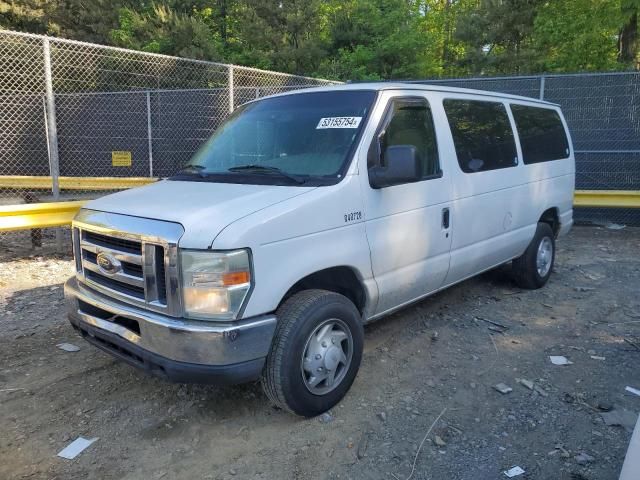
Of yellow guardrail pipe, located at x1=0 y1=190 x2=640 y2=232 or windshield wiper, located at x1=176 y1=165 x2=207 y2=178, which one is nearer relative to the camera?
windshield wiper, located at x1=176 y1=165 x2=207 y2=178

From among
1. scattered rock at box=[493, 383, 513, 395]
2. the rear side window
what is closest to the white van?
the rear side window

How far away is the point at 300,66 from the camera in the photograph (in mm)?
20188

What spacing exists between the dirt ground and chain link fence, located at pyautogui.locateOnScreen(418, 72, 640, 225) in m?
5.09

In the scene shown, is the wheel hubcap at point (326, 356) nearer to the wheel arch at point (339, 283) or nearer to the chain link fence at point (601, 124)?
the wheel arch at point (339, 283)

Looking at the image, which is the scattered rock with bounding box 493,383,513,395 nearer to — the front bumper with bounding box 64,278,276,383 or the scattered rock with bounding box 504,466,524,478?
the scattered rock with bounding box 504,466,524,478

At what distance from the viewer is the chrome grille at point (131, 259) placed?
2881 mm

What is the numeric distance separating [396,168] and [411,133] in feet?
2.21

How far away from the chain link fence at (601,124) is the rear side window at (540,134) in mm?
3706

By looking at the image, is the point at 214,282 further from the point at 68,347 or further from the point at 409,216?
the point at 68,347

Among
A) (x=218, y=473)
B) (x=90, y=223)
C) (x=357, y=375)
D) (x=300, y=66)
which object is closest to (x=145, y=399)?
(x=218, y=473)

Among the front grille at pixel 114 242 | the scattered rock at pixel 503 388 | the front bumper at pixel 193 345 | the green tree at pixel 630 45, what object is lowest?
the scattered rock at pixel 503 388

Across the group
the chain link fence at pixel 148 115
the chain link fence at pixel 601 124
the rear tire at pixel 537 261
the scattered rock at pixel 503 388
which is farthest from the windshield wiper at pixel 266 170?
the chain link fence at pixel 601 124

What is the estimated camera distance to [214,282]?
9.24ft

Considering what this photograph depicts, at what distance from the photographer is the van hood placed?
9.34ft
